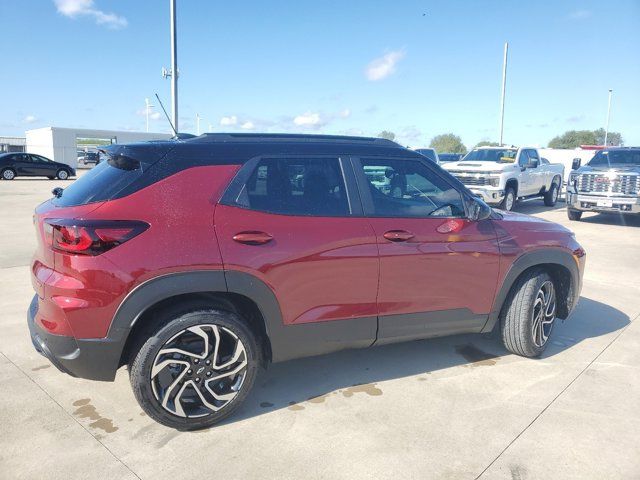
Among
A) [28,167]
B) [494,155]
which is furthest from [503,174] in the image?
[28,167]

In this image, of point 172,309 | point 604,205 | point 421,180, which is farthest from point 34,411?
point 604,205

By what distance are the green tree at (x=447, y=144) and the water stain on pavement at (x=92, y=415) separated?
75.0 meters

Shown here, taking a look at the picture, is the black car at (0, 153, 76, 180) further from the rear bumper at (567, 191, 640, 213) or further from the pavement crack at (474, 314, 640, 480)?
the pavement crack at (474, 314, 640, 480)

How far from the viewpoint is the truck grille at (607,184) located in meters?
11.9

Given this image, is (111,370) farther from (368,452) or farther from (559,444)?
(559,444)

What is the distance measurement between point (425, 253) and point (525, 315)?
1.15 metres

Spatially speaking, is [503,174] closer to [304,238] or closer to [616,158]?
[616,158]

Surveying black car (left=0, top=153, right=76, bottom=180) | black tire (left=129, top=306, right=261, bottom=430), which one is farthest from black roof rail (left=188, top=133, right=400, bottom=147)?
black car (left=0, top=153, right=76, bottom=180)

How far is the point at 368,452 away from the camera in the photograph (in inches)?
110

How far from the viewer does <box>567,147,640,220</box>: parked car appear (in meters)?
11.9

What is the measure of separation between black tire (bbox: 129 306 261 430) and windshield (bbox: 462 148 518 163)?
13.1 m

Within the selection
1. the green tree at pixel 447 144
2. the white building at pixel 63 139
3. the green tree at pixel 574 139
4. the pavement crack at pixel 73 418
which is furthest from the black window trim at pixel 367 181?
the green tree at pixel 574 139

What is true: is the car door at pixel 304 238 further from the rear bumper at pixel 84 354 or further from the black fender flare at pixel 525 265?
the black fender flare at pixel 525 265

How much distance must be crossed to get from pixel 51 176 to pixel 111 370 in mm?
28086
